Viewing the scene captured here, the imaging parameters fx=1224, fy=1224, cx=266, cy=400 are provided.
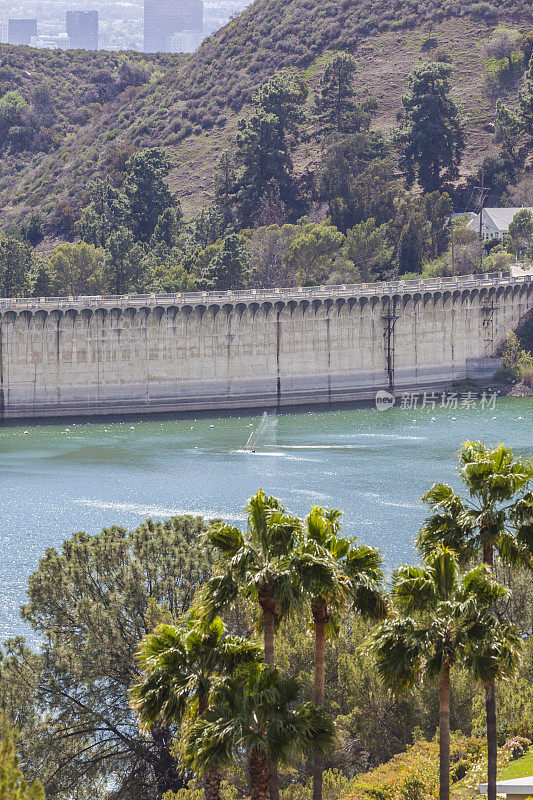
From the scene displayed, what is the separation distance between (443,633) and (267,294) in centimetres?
8498

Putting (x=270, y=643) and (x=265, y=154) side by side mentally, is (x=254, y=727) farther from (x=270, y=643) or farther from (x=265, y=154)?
(x=265, y=154)

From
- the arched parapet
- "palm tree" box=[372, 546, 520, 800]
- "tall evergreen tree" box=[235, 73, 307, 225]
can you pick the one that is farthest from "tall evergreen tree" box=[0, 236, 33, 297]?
"palm tree" box=[372, 546, 520, 800]

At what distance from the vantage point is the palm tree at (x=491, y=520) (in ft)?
69.5

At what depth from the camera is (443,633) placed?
63.6 feet

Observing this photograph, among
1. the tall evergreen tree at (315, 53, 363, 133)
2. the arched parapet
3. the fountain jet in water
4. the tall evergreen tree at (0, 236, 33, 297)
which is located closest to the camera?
the fountain jet in water

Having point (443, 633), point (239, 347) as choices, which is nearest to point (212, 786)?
point (443, 633)

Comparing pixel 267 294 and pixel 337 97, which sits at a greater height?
pixel 337 97

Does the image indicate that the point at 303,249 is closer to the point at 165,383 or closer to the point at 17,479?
the point at 165,383

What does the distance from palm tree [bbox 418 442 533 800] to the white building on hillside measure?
11389 cm

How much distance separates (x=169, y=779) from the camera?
29.1 metres

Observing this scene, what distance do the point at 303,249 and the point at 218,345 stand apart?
25808 millimetres

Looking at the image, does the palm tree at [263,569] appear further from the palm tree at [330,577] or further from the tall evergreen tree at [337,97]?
the tall evergreen tree at [337,97]

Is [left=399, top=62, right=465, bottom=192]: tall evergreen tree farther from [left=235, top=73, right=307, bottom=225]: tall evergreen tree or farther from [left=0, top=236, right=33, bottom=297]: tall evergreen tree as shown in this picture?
[left=0, top=236, right=33, bottom=297]: tall evergreen tree

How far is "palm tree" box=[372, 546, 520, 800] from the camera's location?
19.4 m
